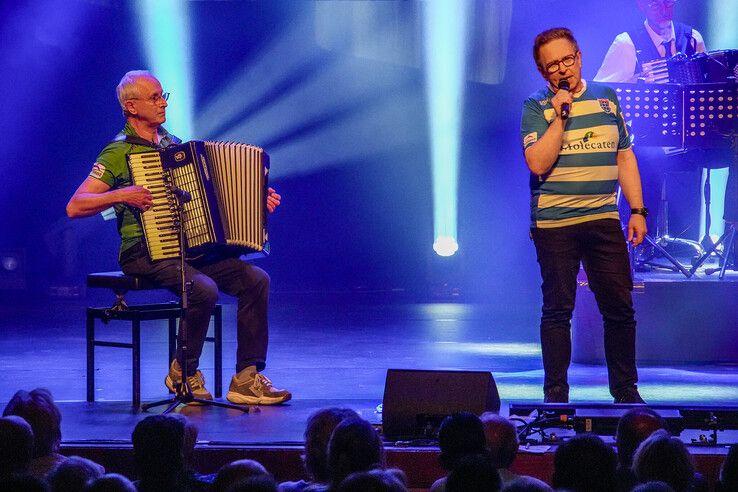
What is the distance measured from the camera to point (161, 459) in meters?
2.52

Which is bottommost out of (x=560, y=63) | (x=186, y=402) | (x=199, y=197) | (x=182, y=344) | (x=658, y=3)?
(x=186, y=402)

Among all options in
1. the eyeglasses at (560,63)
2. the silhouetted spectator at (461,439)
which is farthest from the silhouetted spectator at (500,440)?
the eyeglasses at (560,63)

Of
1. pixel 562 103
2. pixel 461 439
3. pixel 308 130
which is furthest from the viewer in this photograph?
pixel 308 130

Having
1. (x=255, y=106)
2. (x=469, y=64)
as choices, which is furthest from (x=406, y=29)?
(x=255, y=106)

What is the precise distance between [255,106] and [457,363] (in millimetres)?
5167

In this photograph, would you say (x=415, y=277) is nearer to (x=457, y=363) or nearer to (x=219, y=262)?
(x=457, y=363)

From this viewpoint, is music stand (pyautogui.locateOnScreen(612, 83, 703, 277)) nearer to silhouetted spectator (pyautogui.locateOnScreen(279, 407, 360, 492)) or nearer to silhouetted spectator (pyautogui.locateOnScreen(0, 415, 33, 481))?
silhouetted spectator (pyautogui.locateOnScreen(279, 407, 360, 492))

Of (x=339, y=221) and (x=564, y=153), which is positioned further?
(x=339, y=221)

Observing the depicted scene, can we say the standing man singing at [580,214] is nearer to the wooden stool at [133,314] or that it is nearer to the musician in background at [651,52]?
the wooden stool at [133,314]

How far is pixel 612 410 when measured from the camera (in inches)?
145

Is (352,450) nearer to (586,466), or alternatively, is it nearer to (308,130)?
(586,466)

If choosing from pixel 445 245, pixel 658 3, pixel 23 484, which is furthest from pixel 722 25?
pixel 23 484

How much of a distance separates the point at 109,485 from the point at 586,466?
1.04 m

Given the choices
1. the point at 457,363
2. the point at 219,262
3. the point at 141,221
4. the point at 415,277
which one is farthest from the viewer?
the point at 415,277
